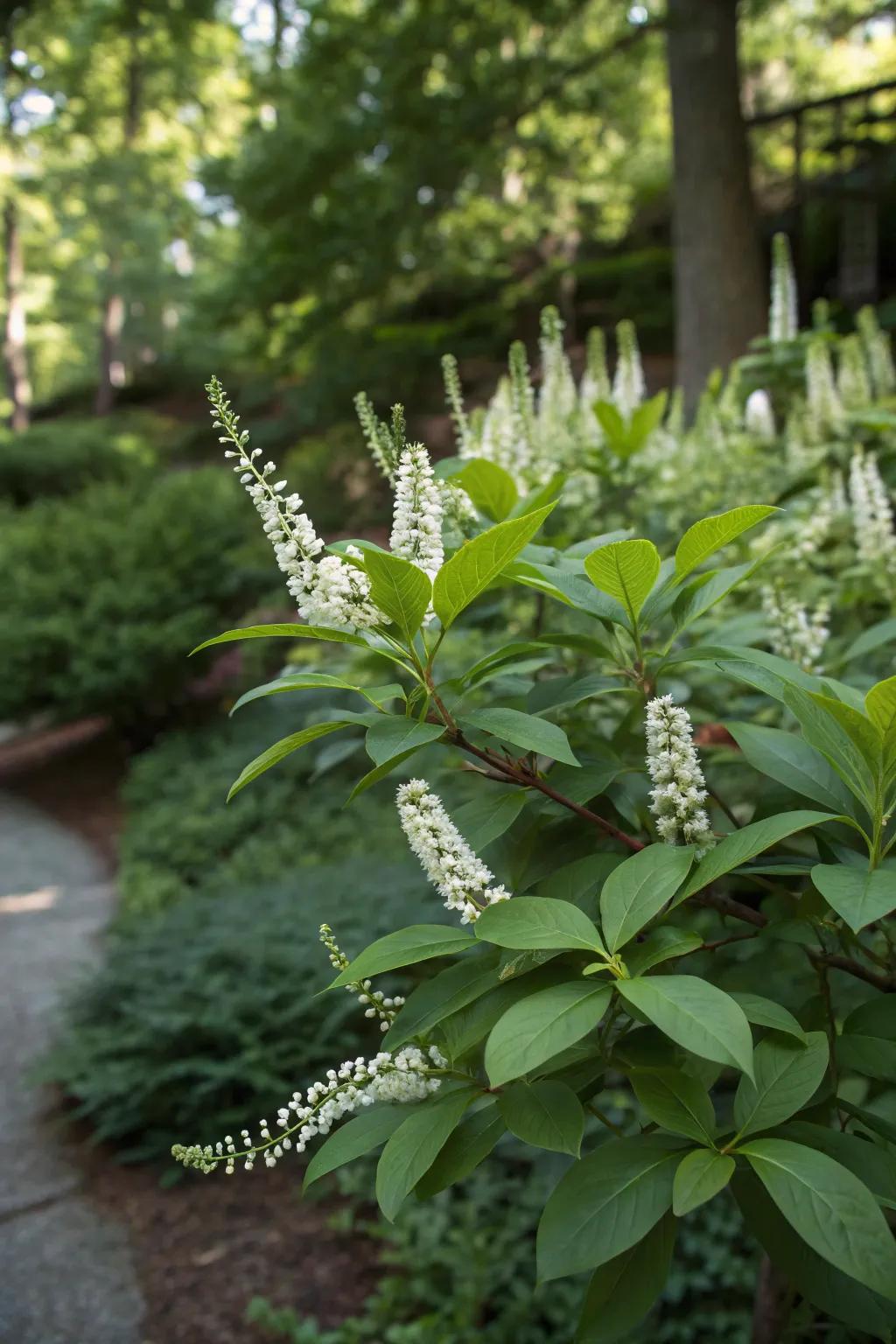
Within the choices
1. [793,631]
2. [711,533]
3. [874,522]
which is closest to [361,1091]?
[711,533]

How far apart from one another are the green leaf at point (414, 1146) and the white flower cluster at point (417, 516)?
55cm

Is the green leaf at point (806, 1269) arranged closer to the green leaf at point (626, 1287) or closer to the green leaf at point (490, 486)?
the green leaf at point (626, 1287)

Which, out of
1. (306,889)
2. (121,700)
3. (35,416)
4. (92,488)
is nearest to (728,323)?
(306,889)

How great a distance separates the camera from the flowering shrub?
872 millimetres

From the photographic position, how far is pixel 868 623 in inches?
99.5

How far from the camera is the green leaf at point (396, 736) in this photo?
96 centimetres

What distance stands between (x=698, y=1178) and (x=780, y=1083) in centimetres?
15

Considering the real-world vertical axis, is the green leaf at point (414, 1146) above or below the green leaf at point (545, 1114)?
below

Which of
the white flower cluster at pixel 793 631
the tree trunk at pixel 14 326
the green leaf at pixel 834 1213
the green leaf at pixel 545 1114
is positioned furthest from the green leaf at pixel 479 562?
the tree trunk at pixel 14 326

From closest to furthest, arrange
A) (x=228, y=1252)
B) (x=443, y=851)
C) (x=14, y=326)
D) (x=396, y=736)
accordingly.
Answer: (x=396, y=736)
(x=443, y=851)
(x=228, y=1252)
(x=14, y=326)

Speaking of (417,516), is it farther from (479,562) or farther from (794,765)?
(794,765)

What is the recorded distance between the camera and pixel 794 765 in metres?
1.16

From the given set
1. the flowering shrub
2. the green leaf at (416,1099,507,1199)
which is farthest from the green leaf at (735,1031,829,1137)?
the green leaf at (416,1099,507,1199)

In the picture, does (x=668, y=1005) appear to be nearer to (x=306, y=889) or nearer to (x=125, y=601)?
(x=306, y=889)
